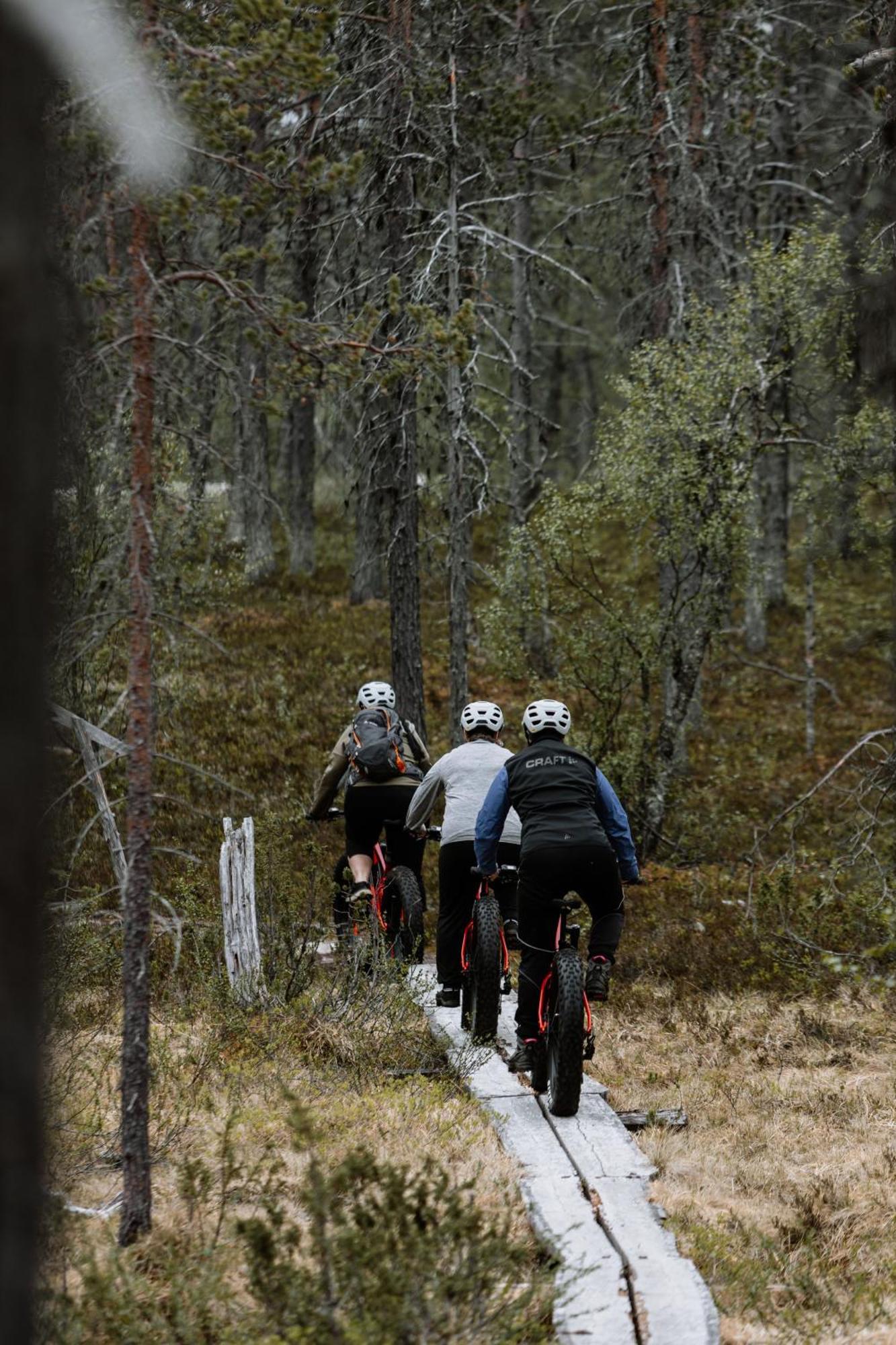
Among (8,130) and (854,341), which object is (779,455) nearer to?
(854,341)

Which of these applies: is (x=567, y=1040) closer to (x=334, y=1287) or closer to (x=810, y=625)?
(x=334, y=1287)

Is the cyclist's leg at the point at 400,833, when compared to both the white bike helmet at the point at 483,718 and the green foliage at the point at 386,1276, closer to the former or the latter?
the white bike helmet at the point at 483,718

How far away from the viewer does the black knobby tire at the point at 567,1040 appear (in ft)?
21.7

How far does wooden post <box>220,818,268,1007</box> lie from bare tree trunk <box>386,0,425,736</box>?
626cm

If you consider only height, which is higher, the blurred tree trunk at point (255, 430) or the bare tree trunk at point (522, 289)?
the bare tree trunk at point (522, 289)

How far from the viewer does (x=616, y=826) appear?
7395mm

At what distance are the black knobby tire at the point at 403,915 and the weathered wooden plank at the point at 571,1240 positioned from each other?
2.75 metres

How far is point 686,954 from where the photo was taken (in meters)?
10.8

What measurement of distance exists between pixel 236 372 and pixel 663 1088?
205 inches

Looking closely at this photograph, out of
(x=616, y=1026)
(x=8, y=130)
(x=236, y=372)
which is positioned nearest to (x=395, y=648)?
(x=616, y=1026)

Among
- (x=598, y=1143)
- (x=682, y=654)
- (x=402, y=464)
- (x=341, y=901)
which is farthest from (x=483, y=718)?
(x=402, y=464)

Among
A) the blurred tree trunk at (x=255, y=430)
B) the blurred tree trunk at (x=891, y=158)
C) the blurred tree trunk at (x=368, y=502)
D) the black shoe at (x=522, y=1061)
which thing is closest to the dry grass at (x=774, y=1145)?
the black shoe at (x=522, y=1061)

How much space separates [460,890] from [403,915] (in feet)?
3.49

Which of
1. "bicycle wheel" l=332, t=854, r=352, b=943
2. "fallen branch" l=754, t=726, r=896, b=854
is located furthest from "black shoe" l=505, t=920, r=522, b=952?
"fallen branch" l=754, t=726, r=896, b=854
